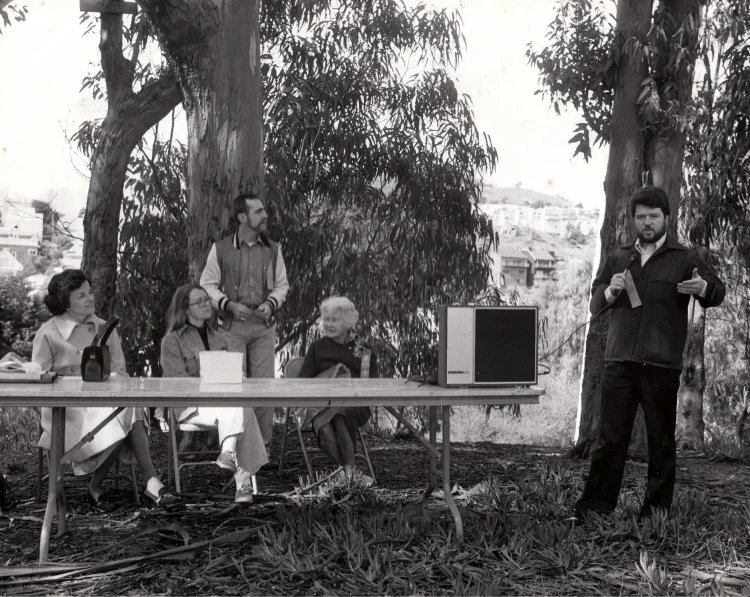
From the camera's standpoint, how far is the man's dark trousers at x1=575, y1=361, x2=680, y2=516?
15.0 feet

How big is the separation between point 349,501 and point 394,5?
244 inches

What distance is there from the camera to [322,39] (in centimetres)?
974

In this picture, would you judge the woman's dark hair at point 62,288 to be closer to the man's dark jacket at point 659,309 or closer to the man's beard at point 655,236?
the man's dark jacket at point 659,309

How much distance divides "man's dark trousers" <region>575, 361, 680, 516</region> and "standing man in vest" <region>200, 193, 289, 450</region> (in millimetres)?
2081

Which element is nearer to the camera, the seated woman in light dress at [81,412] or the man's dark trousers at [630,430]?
the man's dark trousers at [630,430]

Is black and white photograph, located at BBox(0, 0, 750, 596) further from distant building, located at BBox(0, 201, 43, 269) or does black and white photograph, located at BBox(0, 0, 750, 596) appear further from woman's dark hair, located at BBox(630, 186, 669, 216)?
distant building, located at BBox(0, 201, 43, 269)

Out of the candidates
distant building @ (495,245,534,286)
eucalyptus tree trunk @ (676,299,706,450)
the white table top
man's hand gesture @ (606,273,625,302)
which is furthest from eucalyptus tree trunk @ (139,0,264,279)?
distant building @ (495,245,534,286)

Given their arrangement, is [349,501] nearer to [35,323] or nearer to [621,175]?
[621,175]

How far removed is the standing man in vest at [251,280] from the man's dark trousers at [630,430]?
208 centimetres

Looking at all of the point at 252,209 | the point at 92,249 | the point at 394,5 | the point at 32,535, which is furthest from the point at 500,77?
the point at 32,535

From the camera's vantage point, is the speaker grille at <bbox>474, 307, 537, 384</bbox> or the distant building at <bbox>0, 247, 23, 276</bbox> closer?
the speaker grille at <bbox>474, 307, 537, 384</bbox>

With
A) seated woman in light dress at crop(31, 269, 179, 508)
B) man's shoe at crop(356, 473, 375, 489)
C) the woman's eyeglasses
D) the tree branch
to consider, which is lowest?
man's shoe at crop(356, 473, 375, 489)

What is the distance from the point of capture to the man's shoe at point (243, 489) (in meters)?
5.02

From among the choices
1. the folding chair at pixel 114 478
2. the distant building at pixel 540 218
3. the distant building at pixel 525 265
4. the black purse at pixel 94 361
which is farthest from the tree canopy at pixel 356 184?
the distant building at pixel 540 218
